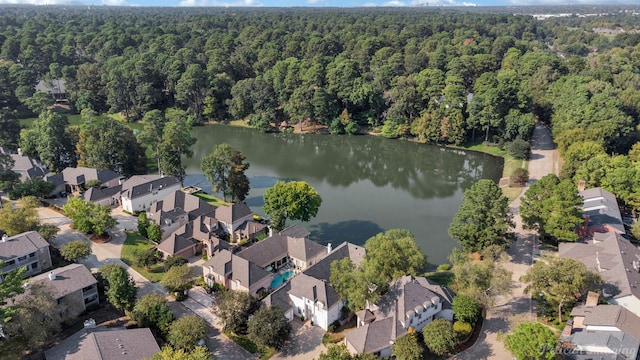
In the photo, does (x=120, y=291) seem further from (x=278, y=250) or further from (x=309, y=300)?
(x=309, y=300)

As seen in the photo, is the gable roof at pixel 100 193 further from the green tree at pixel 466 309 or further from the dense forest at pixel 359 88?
the green tree at pixel 466 309

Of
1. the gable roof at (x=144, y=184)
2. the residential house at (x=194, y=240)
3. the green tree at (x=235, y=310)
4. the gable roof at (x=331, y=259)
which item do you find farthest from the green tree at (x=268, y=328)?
the gable roof at (x=144, y=184)

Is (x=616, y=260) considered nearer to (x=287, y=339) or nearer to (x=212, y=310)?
(x=287, y=339)

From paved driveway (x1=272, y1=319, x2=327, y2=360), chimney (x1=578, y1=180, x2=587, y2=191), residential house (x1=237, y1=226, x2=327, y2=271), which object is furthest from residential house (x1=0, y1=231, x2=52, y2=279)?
chimney (x1=578, y1=180, x2=587, y2=191)

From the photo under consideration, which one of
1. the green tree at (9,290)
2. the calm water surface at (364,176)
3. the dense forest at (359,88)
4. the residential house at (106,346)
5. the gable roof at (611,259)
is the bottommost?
the calm water surface at (364,176)

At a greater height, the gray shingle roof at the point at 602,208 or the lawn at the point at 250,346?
the gray shingle roof at the point at 602,208

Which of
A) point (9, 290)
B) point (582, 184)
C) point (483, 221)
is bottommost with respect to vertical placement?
point (582, 184)

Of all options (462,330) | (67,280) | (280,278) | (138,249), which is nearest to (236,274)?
(280,278)
